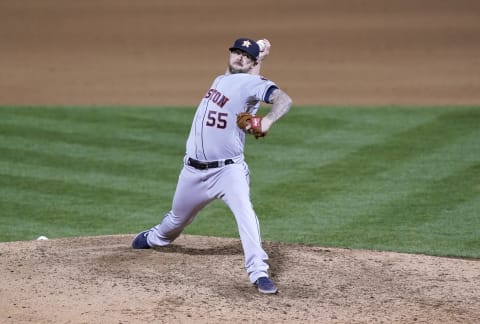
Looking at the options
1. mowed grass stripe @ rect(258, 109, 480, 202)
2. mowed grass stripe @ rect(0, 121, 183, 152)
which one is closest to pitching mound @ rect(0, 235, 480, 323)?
mowed grass stripe @ rect(258, 109, 480, 202)

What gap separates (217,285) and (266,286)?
0.43 meters

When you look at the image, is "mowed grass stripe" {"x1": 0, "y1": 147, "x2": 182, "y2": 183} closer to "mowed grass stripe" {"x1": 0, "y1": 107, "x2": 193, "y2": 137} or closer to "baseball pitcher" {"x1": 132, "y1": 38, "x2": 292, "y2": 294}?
"mowed grass stripe" {"x1": 0, "y1": 107, "x2": 193, "y2": 137}

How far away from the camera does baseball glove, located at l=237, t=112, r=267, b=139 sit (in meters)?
6.98

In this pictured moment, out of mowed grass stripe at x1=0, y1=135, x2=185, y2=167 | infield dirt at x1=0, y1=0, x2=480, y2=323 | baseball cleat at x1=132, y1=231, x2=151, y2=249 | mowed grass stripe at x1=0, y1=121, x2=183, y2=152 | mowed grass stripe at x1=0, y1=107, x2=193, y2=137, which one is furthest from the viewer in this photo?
mowed grass stripe at x1=0, y1=107, x2=193, y2=137

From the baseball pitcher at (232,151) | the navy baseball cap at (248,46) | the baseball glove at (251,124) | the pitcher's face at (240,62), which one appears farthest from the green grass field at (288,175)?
the baseball glove at (251,124)

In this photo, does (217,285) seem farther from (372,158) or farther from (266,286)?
(372,158)

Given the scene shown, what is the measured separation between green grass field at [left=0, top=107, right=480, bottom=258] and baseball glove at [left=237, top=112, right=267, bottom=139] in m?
2.66

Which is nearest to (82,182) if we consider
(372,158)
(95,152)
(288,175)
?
(95,152)

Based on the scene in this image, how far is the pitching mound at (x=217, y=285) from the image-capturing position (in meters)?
6.78

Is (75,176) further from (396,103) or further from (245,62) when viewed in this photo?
(396,103)

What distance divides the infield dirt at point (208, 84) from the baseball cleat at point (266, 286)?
0.20 ft

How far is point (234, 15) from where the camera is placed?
2191cm

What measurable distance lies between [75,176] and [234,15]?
10.8 m

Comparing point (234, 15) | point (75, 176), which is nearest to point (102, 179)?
point (75, 176)
